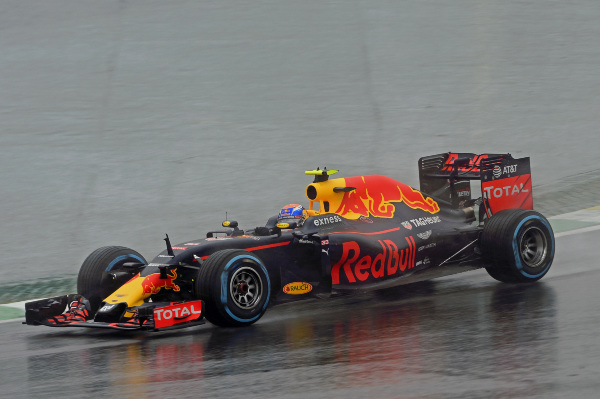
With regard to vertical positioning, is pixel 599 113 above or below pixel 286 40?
below

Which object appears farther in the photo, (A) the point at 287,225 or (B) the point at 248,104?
(B) the point at 248,104

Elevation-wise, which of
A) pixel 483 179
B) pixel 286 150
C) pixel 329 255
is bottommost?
pixel 329 255

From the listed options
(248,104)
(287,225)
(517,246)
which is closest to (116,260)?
(287,225)

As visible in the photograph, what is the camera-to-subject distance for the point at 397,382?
25.2 ft

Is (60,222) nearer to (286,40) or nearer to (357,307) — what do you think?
(357,307)

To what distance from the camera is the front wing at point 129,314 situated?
9914 mm

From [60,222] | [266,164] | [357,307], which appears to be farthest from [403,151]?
[357,307]

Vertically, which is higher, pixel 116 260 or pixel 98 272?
pixel 116 260

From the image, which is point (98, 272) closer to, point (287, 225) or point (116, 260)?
point (116, 260)

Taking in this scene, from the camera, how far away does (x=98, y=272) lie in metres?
11.2

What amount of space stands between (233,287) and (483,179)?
156 inches

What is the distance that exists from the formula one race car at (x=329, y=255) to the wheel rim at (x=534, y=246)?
0.04ft

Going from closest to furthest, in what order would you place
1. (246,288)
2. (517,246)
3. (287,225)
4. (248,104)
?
(246,288), (287,225), (517,246), (248,104)

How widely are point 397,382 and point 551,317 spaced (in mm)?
2769
